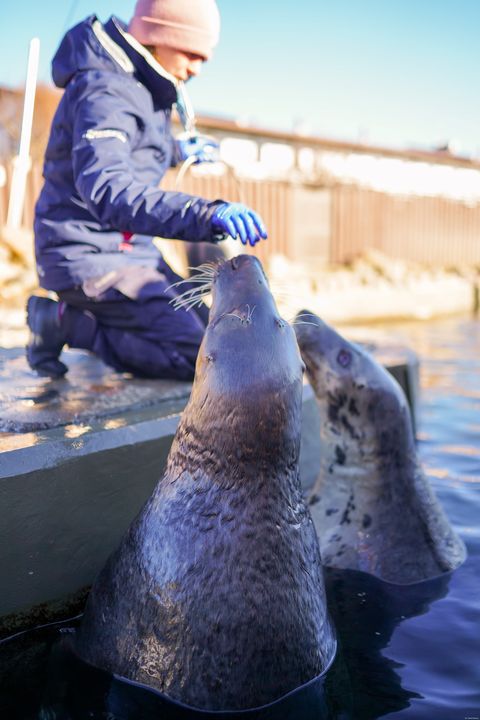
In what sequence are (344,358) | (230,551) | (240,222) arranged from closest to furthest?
(230,551)
(240,222)
(344,358)

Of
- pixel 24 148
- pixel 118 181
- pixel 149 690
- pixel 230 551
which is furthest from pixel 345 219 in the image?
pixel 149 690

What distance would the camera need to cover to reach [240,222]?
281cm

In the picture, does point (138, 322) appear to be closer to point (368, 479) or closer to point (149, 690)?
point (368, 479)

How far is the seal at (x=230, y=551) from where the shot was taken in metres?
2.15

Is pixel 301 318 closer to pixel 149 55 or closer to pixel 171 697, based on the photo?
pixel 149 55

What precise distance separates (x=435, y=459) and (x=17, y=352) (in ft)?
9.16

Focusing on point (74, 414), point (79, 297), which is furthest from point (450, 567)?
point (79, 297)

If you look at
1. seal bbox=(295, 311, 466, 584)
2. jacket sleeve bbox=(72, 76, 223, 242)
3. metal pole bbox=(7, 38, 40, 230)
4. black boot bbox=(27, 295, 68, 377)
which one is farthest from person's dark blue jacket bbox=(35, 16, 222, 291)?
metal pole bbox=(7, 38, 40, 230)

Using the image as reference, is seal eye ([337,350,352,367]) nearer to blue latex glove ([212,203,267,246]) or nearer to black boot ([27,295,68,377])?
blue latex glove ([212,203,267,246])

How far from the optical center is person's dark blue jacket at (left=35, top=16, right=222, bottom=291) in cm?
308

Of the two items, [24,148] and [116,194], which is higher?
[24,148]

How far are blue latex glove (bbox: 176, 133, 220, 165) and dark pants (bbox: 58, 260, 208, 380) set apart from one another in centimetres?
68

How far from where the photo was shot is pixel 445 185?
33.6 meters

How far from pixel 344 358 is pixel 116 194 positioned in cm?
124
